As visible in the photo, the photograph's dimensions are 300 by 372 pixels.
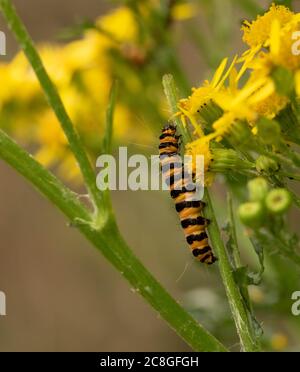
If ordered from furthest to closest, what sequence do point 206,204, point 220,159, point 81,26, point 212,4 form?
point 212,4
point 81,26
point 206,204
point 220,159

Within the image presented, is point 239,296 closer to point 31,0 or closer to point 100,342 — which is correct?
point 100,342

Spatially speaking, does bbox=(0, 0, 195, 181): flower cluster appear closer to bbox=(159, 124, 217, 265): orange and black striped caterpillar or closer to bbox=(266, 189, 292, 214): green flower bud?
bbox=(159, 124, 217, 265): orange and black striped caterpillar

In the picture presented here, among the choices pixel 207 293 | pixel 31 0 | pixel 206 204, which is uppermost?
pixel 31 0

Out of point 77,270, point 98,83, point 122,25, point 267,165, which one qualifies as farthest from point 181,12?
point 77,270

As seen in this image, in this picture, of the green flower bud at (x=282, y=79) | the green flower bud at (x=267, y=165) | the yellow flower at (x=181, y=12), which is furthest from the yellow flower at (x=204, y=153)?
the yellow flower at (x=181, y=12)
